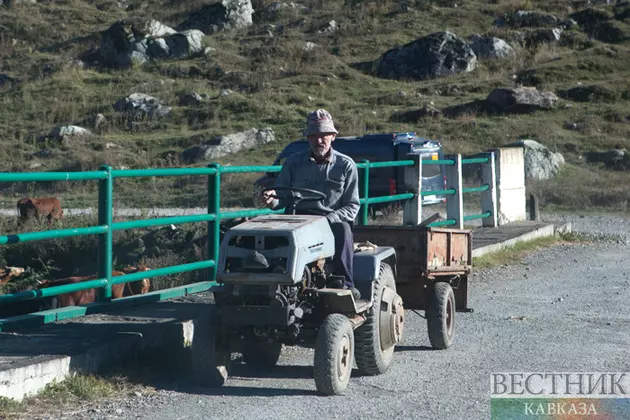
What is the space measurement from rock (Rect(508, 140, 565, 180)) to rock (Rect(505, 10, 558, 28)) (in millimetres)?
16391

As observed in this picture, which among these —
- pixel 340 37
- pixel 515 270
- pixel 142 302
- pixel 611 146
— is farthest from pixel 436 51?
pixel 142 302

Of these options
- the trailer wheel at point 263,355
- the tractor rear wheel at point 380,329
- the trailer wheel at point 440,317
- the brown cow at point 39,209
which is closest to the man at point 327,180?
the tractor rear wheel at point 380,329

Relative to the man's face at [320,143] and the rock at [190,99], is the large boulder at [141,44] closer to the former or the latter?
the rock at [190,99]

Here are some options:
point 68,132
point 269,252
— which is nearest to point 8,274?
point 269,252

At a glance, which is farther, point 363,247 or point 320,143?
point 363,247

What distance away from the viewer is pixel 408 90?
35.9 meters

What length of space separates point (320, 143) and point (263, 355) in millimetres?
1633

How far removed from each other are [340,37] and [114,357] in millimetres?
36072

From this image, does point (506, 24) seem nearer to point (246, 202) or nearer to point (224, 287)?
point (246, 202)

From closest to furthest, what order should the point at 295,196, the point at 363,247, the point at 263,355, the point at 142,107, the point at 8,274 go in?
1. the point at 295,196
2. the point at 263,355
3. the point at 363,247
4. the point at 8,274
5. the point at 142,107

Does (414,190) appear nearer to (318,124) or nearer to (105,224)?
(105,224)

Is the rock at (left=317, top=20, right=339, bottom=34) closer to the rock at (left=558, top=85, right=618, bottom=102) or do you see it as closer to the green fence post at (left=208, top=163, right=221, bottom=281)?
the rock at (left=558, top=85, right=618, bottom=102)

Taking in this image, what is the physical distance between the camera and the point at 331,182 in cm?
770

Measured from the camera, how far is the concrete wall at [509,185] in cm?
1827
